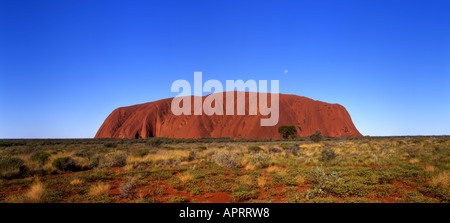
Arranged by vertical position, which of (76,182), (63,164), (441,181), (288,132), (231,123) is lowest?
(76,182)

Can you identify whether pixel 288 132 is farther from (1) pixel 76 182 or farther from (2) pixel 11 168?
(2) pixel 11 168

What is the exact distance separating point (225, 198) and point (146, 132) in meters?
72.2

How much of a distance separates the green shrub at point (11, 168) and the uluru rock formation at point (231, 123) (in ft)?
180

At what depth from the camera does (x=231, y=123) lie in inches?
2744

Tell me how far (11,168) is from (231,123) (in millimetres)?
60967

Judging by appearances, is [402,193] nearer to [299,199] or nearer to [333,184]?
[333,184]

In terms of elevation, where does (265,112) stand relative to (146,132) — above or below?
above

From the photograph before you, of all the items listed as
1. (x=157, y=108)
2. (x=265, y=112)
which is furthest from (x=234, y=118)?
(x=157, y=108)

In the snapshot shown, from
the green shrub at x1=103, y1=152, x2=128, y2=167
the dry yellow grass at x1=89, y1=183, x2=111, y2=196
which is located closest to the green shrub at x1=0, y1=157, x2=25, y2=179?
the green shrub at x1=103, y1=152, x2=128, y2=167

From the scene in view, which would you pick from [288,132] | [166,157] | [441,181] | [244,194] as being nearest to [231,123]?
[288,132]

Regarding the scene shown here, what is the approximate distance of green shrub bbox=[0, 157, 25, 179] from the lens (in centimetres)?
945

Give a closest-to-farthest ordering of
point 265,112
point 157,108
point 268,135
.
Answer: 1. point 268,135
2. point 265,112
3. point 157,108

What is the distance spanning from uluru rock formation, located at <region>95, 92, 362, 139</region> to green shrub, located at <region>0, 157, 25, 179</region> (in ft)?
180
